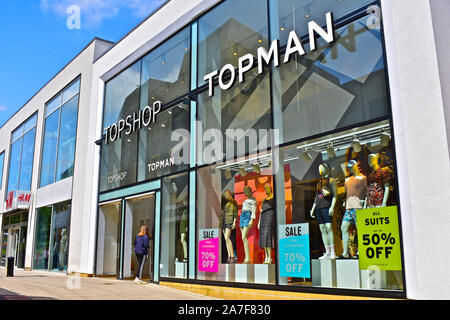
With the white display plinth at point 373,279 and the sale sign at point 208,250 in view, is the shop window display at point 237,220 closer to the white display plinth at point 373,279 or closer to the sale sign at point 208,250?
the sale sign at point 208,250

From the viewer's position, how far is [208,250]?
10156 mm

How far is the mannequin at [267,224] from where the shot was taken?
28.7 feet

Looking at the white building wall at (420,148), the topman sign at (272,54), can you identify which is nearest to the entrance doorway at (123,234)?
the topman sign at (272,54)

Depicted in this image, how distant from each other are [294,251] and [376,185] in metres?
2.02

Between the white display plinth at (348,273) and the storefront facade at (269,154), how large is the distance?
2cm

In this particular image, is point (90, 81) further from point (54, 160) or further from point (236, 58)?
point (236, 58)

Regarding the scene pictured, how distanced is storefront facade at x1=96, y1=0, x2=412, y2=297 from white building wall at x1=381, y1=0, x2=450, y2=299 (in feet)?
0.84

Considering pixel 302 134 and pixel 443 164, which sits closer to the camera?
pixel 443 164

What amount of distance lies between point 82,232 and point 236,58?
29.6 feet

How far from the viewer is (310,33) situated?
8547mm

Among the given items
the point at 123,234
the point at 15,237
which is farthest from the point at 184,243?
the point at 15,237

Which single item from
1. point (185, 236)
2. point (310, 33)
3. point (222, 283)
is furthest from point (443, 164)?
point (185, 236)

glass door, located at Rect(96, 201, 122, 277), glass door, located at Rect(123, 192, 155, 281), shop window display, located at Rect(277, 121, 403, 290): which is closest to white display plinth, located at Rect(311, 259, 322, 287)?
shop window display, located at Rect(277, 121, 403, 290)

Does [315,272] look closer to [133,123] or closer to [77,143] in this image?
[133,123]
